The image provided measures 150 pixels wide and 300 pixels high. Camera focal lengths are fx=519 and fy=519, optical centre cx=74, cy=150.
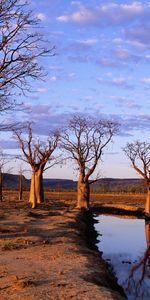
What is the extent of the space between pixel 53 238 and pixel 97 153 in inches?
835

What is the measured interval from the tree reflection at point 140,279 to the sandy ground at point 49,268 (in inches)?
39.6

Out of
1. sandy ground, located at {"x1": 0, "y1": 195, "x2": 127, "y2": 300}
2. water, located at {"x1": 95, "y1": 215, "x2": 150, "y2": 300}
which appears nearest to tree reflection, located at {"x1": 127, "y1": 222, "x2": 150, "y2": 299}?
water, located at {"x1": 95, "y1": 215, "x2": 150, "y2": 300}

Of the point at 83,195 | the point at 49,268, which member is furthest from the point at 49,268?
the point at 83,195

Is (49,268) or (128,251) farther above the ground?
(49,268)

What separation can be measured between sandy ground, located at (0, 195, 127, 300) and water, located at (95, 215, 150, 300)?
1180 millimetres

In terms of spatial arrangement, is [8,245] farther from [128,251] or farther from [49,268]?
[128,251]

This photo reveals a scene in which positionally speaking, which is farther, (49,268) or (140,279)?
(140,279)

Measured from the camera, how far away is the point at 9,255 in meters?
13.5

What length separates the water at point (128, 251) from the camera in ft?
47.1

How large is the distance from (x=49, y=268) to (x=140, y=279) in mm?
4755

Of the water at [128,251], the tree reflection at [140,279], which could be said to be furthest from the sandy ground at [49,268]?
the water at [128,251]

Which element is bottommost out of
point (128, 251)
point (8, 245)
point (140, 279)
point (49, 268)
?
point (140, 279)

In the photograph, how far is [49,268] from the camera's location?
11.3 metres

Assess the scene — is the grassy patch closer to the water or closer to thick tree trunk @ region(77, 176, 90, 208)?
the water
